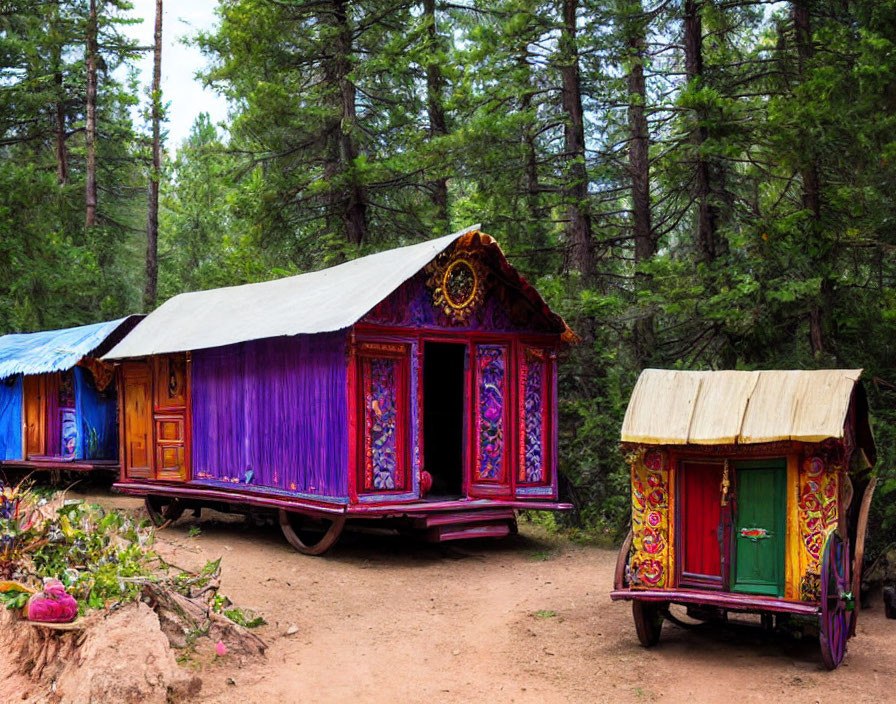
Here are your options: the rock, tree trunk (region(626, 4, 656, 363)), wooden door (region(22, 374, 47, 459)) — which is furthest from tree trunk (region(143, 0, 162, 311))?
the rock

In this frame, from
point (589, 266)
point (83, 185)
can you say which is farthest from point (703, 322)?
point (83, 185)

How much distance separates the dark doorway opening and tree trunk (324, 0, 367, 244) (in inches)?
234

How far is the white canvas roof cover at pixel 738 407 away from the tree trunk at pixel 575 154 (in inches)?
341

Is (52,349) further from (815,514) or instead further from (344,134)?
(815,514)

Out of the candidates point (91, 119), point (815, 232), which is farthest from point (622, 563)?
point (91, 119)

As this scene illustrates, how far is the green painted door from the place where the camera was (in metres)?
6.85

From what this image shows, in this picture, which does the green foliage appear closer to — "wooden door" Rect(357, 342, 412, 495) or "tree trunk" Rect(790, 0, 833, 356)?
"wooden door" Rect(357, 342, 412, 495)

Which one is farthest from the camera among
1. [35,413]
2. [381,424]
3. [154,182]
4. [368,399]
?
[154,182]

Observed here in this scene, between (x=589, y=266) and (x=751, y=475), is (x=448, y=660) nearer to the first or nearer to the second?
(x=751, y=475)

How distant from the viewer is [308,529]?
12.8m

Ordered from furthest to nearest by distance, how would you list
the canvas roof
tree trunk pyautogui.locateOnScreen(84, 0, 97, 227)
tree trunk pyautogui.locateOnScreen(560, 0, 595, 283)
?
1. tree trunk pyautogui.locateOnScreen(84, 0, 97, 227)
2. tree trunk pyautogui.locateOnScreen(560, 0, 595, 283)
3. the canvas roof

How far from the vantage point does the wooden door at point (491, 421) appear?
1201cm

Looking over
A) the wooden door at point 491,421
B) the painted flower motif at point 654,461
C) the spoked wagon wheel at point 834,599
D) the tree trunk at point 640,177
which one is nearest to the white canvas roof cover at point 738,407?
the painted flower motif at point 654,461

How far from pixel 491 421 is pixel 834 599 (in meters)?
6.03
